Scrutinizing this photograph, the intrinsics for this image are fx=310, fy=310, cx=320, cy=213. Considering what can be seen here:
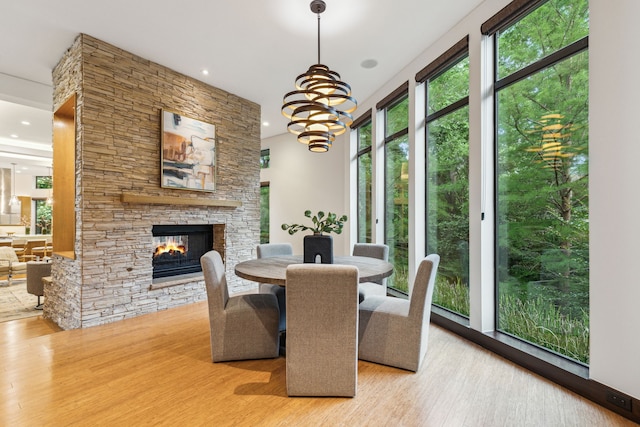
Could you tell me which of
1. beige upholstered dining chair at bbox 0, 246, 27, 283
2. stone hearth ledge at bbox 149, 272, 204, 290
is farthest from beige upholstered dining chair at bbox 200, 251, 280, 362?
beige upholstered dining chair at bbox 0, 246, 27, 283

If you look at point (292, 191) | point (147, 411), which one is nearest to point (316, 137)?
point (147, 411)

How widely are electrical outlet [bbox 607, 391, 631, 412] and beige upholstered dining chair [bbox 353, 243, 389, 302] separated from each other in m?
1.80

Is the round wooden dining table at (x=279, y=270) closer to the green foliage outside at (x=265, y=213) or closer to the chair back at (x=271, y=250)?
the chair back at (x=271, y=250)

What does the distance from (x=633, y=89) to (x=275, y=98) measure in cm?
472

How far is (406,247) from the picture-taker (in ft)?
15.1

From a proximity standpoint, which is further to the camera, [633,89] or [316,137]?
[316,137]

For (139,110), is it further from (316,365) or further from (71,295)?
(316,365)

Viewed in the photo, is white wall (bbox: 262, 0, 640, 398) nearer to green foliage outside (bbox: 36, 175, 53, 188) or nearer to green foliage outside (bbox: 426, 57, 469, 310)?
green foliage outside (bbox: 426, 57, 469, 310)

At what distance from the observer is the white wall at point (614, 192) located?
1894 mm

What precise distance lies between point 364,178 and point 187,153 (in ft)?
10.4

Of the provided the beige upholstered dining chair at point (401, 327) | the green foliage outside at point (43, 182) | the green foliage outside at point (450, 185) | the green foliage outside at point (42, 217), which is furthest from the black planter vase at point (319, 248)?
the green foliage outside at point (43, 182)

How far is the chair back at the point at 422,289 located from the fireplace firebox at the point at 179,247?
3.75 meters

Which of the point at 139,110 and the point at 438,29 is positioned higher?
the point at 438,29

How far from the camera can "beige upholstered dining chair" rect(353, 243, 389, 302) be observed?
3.32 meters
